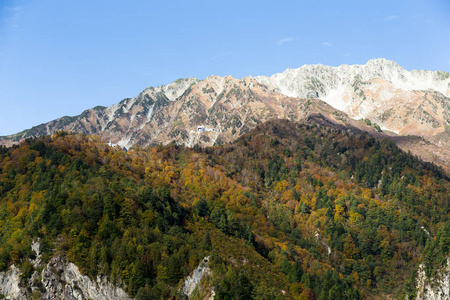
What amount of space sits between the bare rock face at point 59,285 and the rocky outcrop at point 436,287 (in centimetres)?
11986

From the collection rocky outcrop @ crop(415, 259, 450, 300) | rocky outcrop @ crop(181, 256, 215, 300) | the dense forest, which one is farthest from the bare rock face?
rocky outcrop @ crop(415, 259, 450, 300)

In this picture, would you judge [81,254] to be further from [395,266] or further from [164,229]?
[395,266]

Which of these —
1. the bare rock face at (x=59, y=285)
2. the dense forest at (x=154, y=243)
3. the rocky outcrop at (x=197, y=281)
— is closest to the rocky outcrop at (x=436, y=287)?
the dense forest at (x=154, y=243)

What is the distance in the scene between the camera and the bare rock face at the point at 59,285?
104312 mm

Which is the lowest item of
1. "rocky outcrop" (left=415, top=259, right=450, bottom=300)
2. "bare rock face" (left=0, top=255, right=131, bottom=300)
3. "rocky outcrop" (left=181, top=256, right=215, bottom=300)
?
"rocky outcrop" (left=415, top=259, right=450, bottom=300)

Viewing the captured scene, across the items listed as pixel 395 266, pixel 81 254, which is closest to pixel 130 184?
pixel 81 254

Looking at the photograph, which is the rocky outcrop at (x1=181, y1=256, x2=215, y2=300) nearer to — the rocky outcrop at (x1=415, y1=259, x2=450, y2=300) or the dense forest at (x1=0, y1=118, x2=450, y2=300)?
the dense forest at (x1=0, y1=118, x2=450, y2=300)

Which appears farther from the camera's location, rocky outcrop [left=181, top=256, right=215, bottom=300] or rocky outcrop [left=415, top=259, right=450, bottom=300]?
rocky outcrop [left=415, top=259, right=450, bottom=300]

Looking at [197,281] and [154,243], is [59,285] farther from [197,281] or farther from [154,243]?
[197,281]

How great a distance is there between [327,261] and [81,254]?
120 meters

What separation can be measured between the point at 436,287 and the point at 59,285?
13354 cm

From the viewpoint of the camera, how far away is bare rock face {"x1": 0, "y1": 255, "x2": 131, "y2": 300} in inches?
4107

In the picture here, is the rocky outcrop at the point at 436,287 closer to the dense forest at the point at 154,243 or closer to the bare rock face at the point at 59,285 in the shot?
the dense forest at the point at 154,243

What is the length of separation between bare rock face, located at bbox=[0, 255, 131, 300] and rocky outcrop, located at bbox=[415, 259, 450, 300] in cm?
11986
